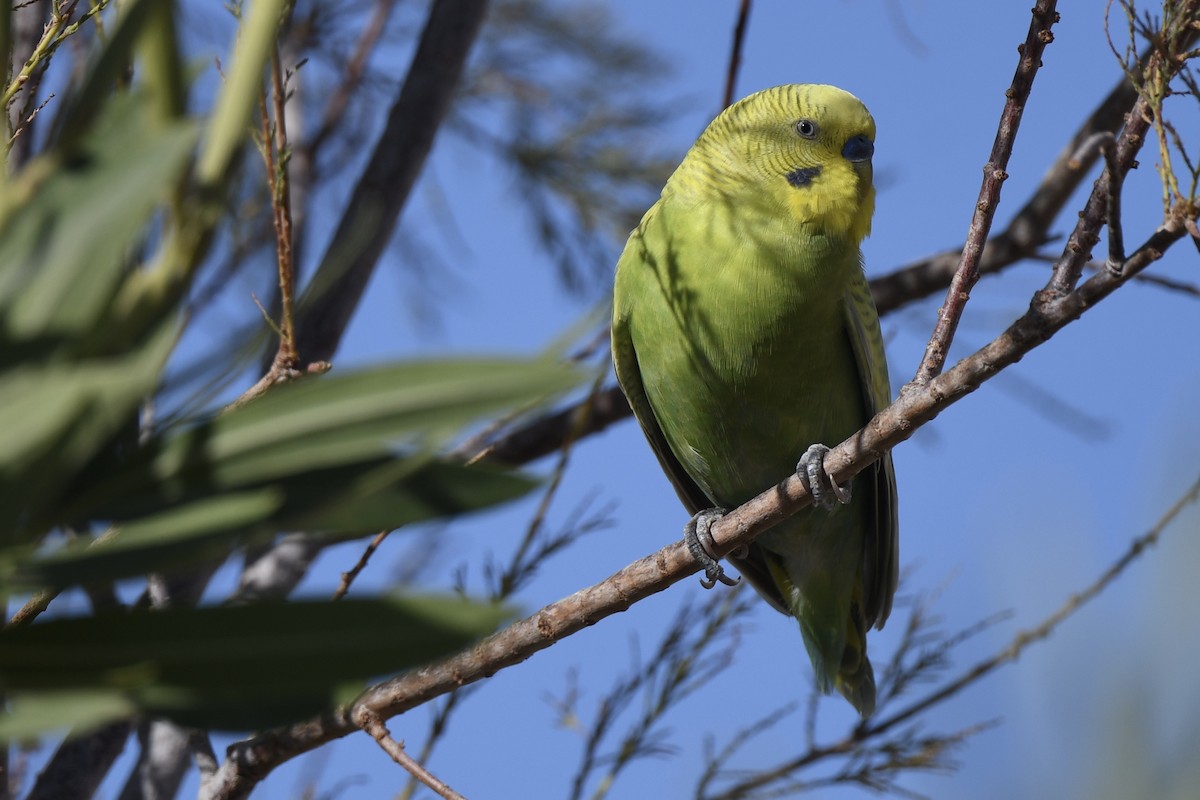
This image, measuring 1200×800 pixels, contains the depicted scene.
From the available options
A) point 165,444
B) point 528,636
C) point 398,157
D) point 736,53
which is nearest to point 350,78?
point 398,157

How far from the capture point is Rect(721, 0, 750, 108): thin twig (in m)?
2.75

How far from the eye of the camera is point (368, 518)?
77 cm

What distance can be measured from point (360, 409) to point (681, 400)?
2.06 meters

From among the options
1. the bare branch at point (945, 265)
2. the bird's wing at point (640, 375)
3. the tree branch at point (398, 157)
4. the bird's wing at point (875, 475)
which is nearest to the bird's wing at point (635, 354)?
the bird's wing at point (640, 375)

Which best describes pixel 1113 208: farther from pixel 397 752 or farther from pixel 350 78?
pixel 350 78

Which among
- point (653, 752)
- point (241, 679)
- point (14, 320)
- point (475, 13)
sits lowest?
point (241, 679)

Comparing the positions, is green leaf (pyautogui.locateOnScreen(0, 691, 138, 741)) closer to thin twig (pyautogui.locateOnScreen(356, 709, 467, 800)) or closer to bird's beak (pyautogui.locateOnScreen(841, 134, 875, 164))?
thin twig (pyautogui.locateOnScreen(356, 709, 467, 800))

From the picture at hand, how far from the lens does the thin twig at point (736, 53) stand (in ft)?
9.03

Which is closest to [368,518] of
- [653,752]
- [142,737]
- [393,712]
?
[393,712]

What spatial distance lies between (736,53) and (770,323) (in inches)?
31.2

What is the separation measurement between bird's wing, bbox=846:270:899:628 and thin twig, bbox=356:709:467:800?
125cm

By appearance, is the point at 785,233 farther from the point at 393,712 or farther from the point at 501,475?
the point at 501,475

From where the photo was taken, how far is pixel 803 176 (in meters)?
2.66

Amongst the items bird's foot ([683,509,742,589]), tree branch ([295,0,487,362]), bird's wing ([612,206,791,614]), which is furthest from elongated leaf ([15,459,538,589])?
tree branch ([295,0,487,362])
